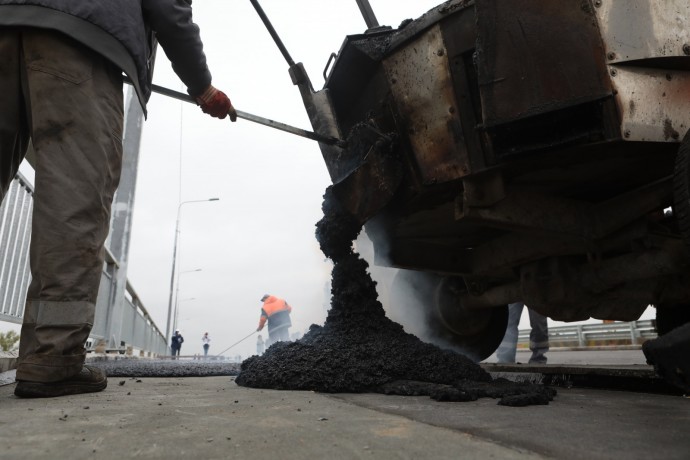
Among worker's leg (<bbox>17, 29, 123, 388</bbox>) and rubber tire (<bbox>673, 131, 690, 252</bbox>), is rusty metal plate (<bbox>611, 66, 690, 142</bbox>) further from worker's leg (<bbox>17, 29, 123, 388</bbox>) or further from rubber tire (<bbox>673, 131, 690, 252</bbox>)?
worker's leg (<bbox>17, 29, 123, 388</bbox>)

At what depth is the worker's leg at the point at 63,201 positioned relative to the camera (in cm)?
198

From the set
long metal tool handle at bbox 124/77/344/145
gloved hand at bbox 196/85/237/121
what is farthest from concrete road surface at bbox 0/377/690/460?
gloved hand at bbox 196/85/237/121

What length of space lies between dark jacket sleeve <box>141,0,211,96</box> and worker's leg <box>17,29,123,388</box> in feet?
1.29

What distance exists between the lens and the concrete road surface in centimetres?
103

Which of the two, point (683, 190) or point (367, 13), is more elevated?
point (367, 13)

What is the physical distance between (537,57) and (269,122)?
5.37ft

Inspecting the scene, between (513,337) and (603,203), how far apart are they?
4.44 metres

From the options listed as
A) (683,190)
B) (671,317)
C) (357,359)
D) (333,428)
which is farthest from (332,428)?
(671,317)

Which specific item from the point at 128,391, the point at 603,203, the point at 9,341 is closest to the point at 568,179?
the point at 603,203

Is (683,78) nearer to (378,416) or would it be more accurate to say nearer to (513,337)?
(378,416)

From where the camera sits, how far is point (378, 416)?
1484mm

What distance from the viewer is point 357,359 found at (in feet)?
7.97

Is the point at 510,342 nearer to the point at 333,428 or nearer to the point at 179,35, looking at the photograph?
the point at 179,35

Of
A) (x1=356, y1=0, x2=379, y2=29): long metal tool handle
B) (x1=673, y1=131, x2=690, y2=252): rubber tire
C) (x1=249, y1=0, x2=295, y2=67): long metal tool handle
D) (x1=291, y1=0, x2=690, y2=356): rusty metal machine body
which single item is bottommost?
(x1=673, y1=131, x2=690, y2=252): rubber tire
